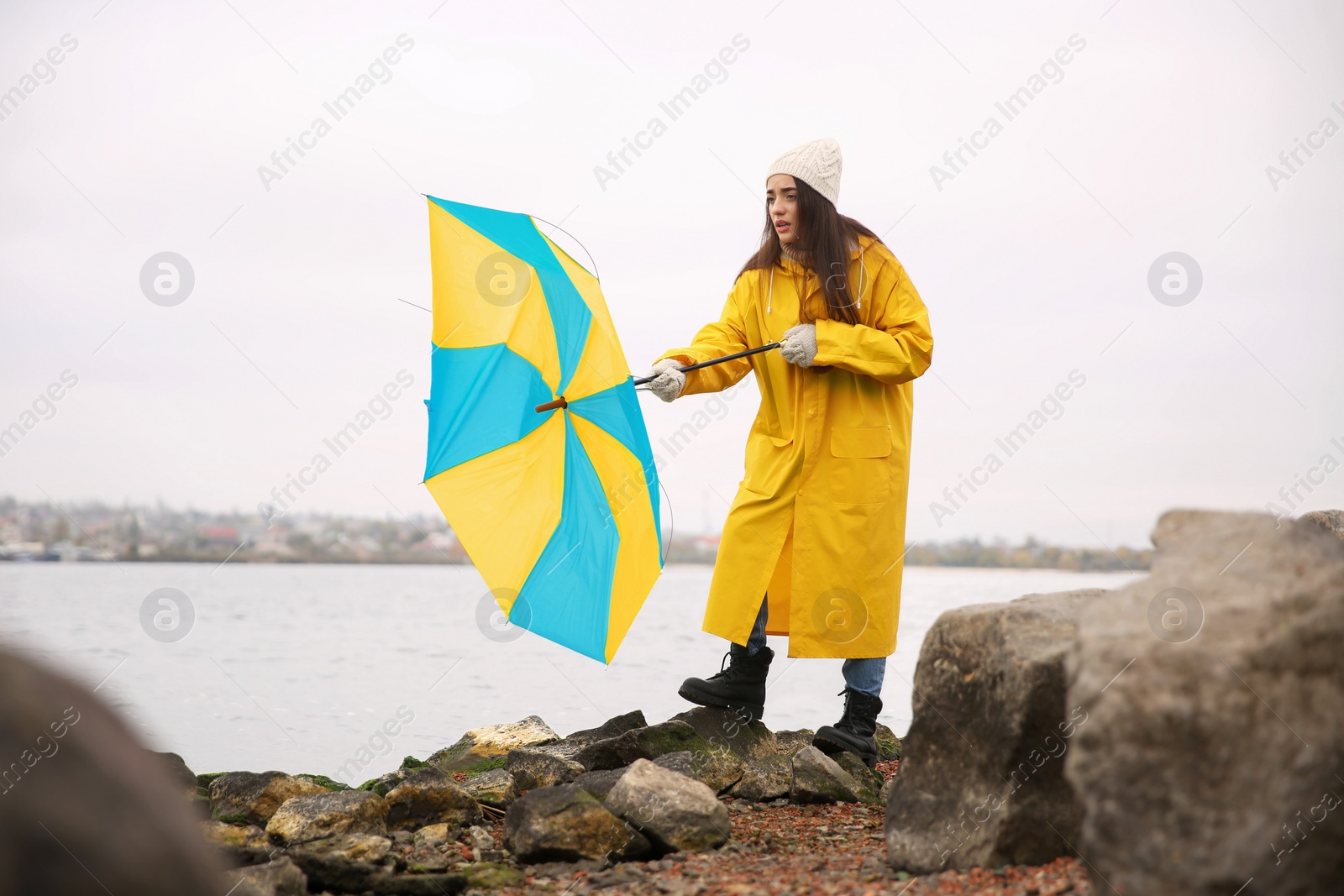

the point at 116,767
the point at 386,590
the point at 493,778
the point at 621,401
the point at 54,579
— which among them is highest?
the point at 621,401

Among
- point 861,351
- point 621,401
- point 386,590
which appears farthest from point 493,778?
point 386,590

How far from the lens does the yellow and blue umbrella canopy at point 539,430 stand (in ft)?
13.4

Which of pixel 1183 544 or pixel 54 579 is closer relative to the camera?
pixel 1183 544

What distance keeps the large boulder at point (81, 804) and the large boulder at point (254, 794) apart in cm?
247

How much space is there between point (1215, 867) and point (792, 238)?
324 cm

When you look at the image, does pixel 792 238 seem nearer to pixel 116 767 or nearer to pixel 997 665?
pixel 997 665

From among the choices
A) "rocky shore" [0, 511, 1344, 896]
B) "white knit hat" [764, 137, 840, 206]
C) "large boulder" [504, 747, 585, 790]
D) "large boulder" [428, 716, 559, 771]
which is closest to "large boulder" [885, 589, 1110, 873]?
"rocky shore" [0, 511, 1344, 896]

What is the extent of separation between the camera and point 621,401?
4.14 metres

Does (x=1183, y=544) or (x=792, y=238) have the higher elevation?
(x=792, y=238)

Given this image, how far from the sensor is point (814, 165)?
4582mm

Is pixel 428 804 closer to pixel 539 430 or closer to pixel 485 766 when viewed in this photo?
pixel 485 766

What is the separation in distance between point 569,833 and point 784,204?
2838 mm

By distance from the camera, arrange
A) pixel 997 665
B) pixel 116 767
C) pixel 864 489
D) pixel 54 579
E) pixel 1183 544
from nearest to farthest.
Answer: pixel 116 767, pixel 1183 544, pixel 997 665, pixel 864 489, pixel 54 579

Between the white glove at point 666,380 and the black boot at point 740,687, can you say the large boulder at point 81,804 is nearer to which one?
the white glove at point 666,380
